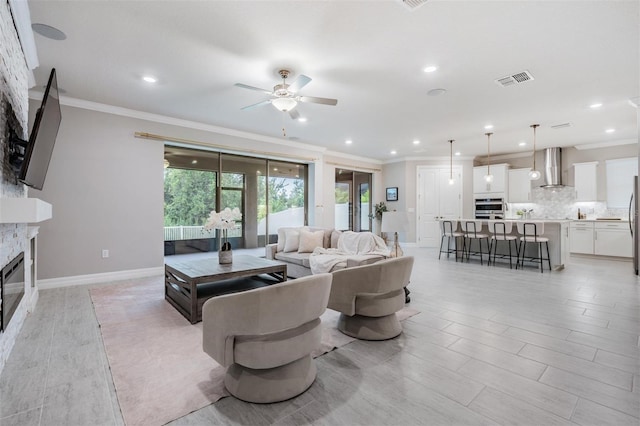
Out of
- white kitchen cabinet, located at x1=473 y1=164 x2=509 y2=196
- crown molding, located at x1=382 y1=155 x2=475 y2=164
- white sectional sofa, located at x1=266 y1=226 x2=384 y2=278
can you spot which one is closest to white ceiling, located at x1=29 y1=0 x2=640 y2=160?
white sectional sofa, located at x1=266 y1=226 x2=384 y2=278

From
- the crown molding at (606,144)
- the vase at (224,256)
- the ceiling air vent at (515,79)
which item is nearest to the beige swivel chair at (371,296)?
the vase at (224,256)

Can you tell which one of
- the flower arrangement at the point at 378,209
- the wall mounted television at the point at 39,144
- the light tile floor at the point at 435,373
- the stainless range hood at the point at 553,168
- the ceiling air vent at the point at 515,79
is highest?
the ceiling air vent at the point at 515,79

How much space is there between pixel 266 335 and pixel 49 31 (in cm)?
351

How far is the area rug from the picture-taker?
1.85 m

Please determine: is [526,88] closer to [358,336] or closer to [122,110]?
[358,336]

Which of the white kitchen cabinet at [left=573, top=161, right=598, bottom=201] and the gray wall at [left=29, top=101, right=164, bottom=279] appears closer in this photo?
the gray wall at [left=29, top=101, right=164, bottom=279]

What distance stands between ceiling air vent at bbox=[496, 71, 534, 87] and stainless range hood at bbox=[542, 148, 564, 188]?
5.44 metres

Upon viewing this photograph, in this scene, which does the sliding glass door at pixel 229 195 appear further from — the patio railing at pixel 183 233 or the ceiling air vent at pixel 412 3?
the ceiling air vent at pixel 412 3

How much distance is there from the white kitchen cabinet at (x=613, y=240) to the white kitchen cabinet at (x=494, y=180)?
2.27m

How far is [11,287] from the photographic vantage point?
2.49 meters

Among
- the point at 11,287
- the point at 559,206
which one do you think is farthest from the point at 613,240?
the point at 11,287

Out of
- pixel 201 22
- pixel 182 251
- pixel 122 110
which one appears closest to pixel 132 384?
pixel 201 22

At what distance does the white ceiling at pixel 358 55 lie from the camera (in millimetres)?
2570

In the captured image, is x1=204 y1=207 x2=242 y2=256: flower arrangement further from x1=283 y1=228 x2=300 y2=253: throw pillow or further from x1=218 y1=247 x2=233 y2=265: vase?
x1=283 y1=228 x2=300 y2=253: throw pillow
